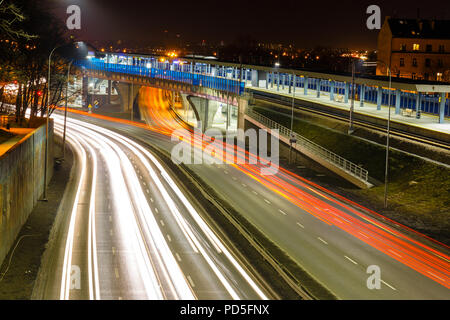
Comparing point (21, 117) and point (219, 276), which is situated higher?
point (21, 117)

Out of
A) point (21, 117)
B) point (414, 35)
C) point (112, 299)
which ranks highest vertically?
point (414, 35)

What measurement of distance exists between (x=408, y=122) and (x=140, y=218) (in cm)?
3119

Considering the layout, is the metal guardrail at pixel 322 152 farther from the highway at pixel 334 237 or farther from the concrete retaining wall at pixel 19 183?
the concrete retaining wall at pixel 19 183

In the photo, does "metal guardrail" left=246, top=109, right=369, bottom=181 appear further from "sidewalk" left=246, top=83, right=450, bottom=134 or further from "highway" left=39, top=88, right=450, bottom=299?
"sidewalk" left=246, top=83, right=450, bottom=134

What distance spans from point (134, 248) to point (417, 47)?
83920mm

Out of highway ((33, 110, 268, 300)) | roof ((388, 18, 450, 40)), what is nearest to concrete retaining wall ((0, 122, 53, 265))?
highway ((33, 110, 268, 300))

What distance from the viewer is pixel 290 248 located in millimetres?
31312

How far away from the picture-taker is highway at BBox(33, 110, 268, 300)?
25.2 m

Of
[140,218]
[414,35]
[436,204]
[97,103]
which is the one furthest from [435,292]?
[97,103]

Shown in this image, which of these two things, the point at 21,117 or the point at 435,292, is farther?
the point at 21,117

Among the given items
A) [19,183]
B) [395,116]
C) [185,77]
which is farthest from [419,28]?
[19,183]

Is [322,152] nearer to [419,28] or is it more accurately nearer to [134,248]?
[134,248]
